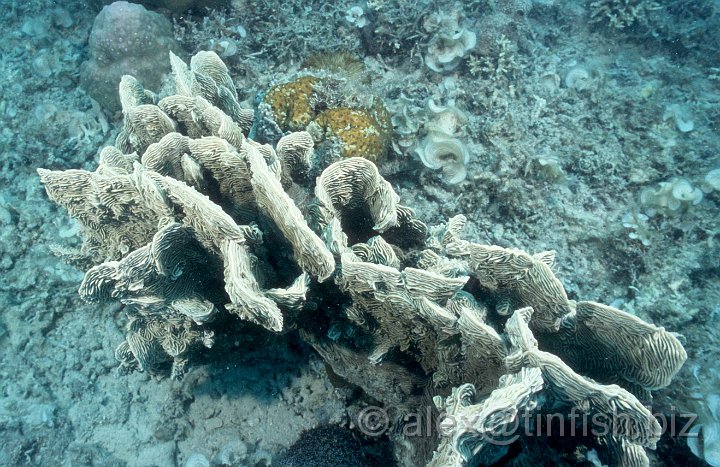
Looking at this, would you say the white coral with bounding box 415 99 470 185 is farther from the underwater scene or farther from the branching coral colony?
the branching coral colony

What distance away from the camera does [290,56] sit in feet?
16.7

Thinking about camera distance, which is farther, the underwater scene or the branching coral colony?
the underwater scene

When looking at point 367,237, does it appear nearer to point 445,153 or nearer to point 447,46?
point 445,153

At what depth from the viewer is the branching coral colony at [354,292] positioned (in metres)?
2.05

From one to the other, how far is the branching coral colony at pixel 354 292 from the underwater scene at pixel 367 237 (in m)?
0.02

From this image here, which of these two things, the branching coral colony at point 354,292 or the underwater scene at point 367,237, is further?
the underwater scene at point 367,237

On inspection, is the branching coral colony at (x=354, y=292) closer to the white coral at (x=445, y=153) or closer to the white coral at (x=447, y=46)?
the white coral at (x=445, y=153)

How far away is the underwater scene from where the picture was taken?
7.50 ft

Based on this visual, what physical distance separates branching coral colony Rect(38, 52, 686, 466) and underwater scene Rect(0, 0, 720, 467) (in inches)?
0.7

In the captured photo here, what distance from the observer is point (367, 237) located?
3.10 metres

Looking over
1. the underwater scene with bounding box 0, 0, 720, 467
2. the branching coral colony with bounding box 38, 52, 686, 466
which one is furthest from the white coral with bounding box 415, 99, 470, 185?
the branching coral colony with bounding box 38, 52, 686, 466

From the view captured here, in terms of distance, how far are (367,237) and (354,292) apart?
68cm

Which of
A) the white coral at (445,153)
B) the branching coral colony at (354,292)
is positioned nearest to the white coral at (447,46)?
the white coral at (445,153)

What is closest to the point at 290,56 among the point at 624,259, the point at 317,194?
the point at 317,194
